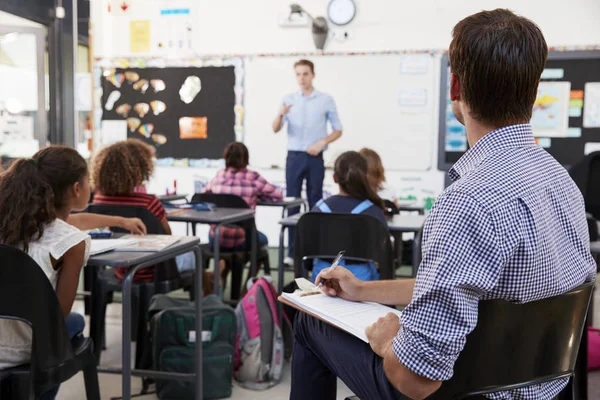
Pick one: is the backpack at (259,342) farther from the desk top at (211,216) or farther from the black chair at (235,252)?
the black chair at (235,252)

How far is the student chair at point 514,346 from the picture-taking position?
101cm

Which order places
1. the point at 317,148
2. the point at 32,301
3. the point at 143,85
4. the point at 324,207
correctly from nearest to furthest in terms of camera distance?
the point at 32,301, the point at 324,207, the point at 317,148, the point at 143,85

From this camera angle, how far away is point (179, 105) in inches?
265

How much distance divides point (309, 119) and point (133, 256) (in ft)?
13.3

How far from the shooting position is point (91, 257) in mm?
1921

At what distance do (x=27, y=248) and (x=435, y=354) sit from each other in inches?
50.9

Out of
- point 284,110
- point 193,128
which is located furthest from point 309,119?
point 193,128

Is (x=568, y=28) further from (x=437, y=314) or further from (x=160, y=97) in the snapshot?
(x=437, y=314)

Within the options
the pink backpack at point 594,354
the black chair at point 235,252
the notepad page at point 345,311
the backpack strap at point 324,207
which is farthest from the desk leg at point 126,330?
the black chair at point 235,252

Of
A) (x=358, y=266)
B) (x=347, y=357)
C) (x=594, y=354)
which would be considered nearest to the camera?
(x=347, y=357)

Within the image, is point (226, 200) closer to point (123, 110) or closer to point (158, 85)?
point (158, 85)

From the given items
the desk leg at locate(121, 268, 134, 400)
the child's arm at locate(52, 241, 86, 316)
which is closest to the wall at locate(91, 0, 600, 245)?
the desk leg at locate(121, 268, 134, 400)

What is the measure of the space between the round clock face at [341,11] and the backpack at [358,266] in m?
3.77

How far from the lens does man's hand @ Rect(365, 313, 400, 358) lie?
1134mm
